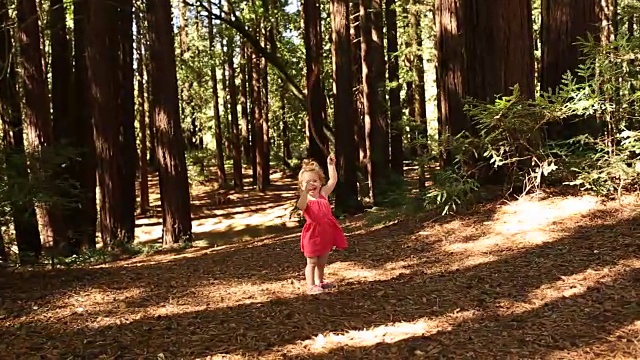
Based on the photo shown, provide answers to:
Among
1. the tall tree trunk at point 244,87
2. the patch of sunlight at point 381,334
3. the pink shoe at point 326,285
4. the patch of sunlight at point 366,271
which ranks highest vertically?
the tall tree trunk at point 244,87

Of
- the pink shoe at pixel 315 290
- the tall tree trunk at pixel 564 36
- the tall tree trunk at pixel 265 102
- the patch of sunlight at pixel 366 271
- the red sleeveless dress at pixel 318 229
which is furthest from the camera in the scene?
the tall tree trunk at pixel 265 102

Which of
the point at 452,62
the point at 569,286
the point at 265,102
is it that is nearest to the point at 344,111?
the point at 452,62

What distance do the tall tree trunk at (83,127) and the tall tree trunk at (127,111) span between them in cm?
76

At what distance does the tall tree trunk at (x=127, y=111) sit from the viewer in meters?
12.1

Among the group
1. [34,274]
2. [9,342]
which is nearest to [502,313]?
[9,342]

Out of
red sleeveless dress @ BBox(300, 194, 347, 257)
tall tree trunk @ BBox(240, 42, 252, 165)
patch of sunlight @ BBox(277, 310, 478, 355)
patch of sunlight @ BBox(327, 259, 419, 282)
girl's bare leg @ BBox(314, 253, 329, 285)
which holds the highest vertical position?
tall tree trunk @ BBox(240, 42, 252, 165)

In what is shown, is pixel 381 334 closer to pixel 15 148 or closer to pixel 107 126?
pixel 15 148

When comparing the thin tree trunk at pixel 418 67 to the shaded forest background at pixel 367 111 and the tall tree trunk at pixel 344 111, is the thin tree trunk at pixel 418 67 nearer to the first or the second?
the shaded forest background at pixel 367 111

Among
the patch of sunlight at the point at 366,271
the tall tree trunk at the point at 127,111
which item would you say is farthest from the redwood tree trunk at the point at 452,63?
the tall tree trunk at the point at 127,111

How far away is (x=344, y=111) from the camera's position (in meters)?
12.7

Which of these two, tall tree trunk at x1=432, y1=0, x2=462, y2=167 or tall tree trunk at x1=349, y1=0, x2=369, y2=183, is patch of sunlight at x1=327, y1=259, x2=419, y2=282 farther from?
tall tree trunk at x1=349, y1=0, x2=369, y2=183

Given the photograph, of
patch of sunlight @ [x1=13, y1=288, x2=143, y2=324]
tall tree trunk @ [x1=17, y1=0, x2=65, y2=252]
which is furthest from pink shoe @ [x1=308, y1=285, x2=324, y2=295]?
tall tree trunk @ [x1=17, y1=0, x2=65, y2=252]

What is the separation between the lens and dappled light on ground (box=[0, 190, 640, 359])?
391 cm

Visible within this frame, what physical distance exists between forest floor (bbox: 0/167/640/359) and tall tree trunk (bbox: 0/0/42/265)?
3.93 feet
